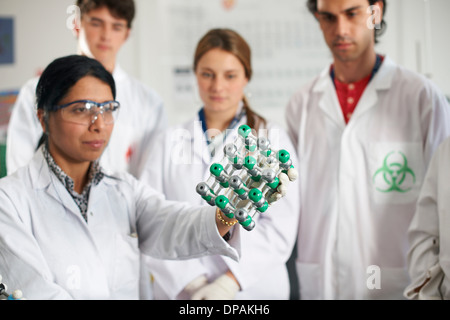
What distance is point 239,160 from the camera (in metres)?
0.76

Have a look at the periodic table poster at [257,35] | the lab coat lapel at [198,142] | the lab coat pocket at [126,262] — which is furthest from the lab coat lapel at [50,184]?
the periodic table poster at [257,35]

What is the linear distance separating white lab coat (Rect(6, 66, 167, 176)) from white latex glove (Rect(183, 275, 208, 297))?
0.28 metres

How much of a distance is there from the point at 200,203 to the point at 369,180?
0.42 meters

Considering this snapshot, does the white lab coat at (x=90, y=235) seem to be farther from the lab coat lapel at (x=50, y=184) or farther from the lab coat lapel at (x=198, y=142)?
the lab coat lapel at (x=198, y=142)

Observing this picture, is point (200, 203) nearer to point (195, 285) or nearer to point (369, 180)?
point (195, 285)

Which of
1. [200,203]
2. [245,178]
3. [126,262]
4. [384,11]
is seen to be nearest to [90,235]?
[126,262]

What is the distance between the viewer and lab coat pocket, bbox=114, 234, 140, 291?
3.18 ft

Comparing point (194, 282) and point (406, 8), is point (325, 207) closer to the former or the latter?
point (194, 282)

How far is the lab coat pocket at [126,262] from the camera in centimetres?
97

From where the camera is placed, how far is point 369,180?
1.15 m

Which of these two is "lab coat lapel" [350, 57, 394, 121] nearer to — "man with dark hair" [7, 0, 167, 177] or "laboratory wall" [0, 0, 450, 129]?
"laboratory wall" [0, 0, 450, 129]

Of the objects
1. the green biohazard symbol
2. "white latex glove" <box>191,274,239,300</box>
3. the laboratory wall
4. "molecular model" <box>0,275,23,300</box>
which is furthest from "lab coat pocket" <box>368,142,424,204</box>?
"molecular model" <box>0,275,23,300</box>
